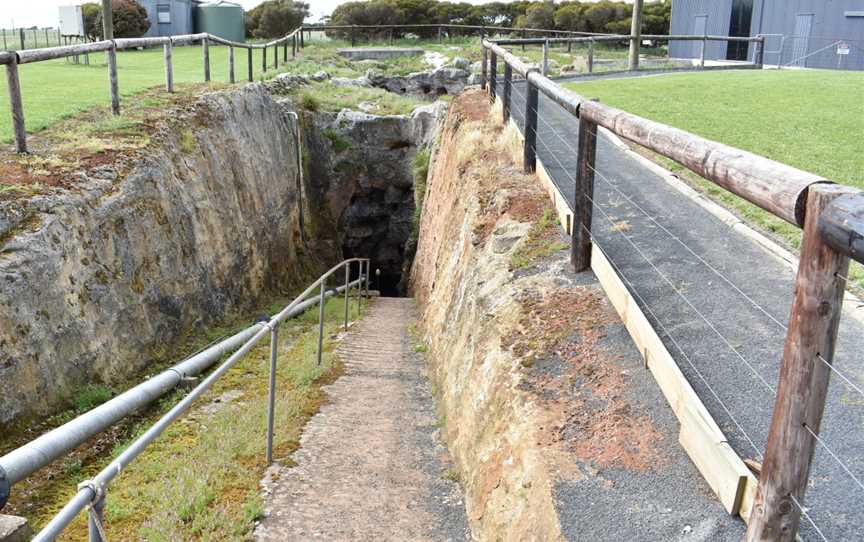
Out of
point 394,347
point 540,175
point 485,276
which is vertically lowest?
point 394,347

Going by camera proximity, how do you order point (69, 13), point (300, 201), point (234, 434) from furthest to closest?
point (69, 13) < point (300, 201) < point (234, 434)

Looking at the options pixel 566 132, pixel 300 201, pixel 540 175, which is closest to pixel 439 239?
pixel 566 132

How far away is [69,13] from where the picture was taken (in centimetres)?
3822

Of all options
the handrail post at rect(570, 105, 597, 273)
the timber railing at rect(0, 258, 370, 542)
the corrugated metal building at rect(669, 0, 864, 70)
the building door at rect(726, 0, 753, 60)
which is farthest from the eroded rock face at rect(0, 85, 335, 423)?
the building door at rect(726, 0, 753, 60)

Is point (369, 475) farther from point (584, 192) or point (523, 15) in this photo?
point (523, 15)

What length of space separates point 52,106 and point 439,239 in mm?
6768

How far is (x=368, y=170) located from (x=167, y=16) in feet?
94.7

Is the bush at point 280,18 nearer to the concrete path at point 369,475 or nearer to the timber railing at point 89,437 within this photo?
the concrete path at point 369,475

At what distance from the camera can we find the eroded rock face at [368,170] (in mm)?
22423

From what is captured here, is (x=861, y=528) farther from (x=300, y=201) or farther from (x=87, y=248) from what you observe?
(x=300, y=201)

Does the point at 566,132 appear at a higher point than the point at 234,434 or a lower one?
higher

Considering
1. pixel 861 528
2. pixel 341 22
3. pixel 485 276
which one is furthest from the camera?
pixel 341 22

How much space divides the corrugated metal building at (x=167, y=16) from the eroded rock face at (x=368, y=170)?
27.0 metres

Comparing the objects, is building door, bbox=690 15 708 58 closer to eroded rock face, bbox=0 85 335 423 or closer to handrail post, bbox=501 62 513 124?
eroded rock face, bbox=0 85 335 423
